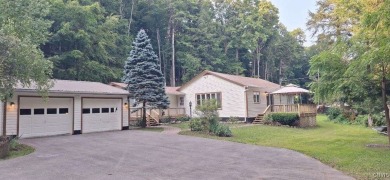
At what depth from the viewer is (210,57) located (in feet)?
145

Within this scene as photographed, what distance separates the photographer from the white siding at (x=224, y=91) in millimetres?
24703

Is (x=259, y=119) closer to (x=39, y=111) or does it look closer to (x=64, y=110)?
(x=64, y=110)

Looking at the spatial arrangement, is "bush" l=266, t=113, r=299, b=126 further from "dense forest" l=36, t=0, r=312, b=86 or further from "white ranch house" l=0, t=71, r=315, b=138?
"dense forest" l=36, t=0, r=312, b=86

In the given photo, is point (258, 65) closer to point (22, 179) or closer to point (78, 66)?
point (78, 66)

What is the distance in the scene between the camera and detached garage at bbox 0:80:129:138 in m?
14.7

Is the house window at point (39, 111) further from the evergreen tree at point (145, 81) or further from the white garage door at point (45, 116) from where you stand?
the evergreen tree at point (145, 81)

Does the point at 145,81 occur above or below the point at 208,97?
above

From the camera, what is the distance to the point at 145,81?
2053cm

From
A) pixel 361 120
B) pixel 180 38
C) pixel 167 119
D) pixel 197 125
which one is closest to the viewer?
pixel 197 125

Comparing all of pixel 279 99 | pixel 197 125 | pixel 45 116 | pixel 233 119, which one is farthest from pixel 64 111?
pixel 279 99

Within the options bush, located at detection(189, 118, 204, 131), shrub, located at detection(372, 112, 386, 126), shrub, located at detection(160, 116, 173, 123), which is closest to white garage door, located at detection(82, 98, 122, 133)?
bush, located at detection(189, 118, 204, 131)

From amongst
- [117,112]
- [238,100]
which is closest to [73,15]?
[117,112]

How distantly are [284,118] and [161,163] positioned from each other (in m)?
14.8

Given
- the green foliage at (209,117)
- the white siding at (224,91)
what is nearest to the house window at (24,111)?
the green foliage at (209,117)
